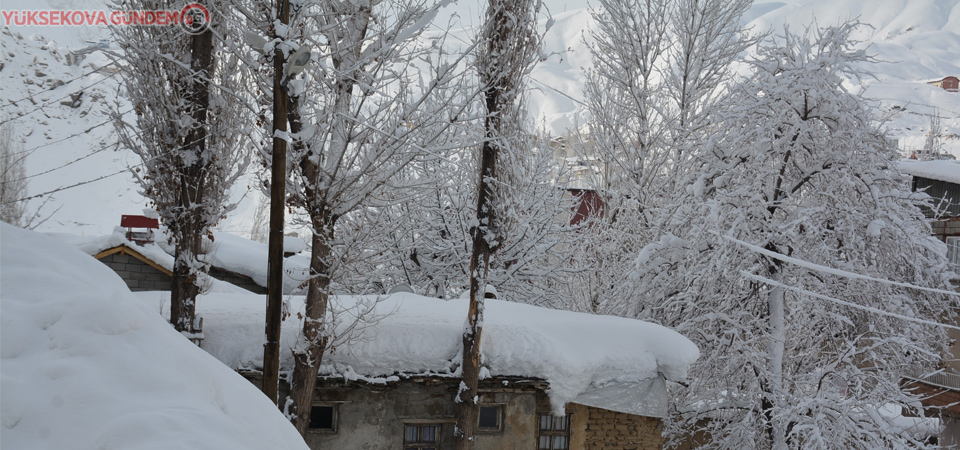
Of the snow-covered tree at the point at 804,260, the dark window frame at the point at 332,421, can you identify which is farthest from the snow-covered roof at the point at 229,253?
the snow-covered tree at the point at 804,260

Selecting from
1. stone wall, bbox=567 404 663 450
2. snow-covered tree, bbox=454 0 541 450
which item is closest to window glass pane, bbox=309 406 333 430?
snow-covered tree, bbox=454 0 541 450

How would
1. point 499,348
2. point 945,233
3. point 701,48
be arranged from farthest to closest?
point 945,233
point 701,48
point 499,348

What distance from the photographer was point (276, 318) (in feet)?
21.3

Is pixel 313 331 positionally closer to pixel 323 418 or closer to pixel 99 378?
pixel 323 418

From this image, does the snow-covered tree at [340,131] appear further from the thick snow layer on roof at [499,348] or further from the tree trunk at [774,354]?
the tree trunk at [774,354]

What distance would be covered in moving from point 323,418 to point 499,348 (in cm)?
247

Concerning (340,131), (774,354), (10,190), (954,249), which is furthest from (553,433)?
(10,190)

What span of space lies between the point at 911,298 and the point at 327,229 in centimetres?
885

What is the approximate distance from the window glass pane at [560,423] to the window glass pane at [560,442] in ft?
0.41

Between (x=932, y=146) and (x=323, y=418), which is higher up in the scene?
(x=932, y=146)

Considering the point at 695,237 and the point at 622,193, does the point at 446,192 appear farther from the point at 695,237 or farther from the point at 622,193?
the point at 695,237

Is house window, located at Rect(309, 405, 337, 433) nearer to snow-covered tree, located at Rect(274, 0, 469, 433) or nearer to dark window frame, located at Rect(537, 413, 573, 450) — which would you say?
snow-covered tree, located at Rect(274, 0, 469, 433)

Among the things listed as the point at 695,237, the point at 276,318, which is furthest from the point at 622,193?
the point at 276,318

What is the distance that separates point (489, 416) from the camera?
32.1 feet
